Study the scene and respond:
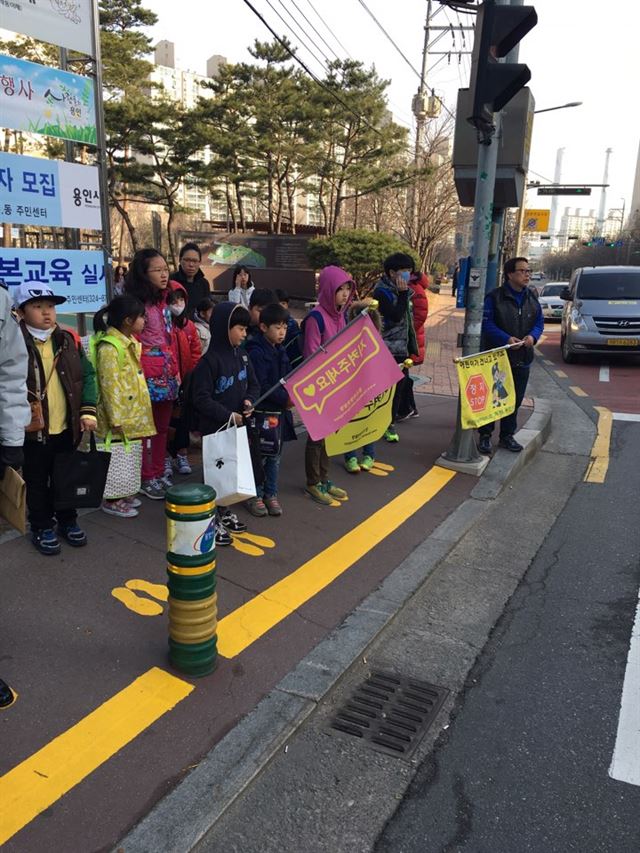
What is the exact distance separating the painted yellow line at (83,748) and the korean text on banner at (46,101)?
12.9 feet

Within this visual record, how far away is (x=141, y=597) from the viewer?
353 cm

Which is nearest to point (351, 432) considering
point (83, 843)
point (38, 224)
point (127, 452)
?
point (127, 452)

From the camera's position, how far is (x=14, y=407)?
2740 millimetres

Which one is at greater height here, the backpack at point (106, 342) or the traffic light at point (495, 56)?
the traffic light at point (495, 56)

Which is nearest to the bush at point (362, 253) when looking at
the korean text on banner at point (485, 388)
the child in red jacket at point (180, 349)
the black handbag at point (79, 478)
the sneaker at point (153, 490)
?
the korean text on banner at point (485, 388)

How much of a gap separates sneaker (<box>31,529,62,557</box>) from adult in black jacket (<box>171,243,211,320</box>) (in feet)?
8.98

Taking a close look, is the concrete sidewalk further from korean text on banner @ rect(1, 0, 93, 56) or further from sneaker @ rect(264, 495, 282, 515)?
korean text on banner @ rect(1, 0, 93, 56)

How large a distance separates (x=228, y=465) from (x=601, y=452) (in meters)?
5.00

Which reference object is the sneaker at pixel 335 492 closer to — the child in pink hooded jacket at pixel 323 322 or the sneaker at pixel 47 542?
the child in pink hooded jacket at pixel 323 322

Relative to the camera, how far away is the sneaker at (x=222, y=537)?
4.21 meters

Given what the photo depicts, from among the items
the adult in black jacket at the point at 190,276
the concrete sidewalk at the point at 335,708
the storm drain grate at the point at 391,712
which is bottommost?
the storm drain grate at the point at 391,712

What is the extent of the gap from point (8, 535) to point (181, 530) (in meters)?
1.89

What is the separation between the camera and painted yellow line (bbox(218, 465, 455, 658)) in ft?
10.9

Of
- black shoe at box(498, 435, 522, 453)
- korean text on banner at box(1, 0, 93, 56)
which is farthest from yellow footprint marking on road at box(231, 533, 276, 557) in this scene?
korean text on banner at box(1, 0, 93, 56)
